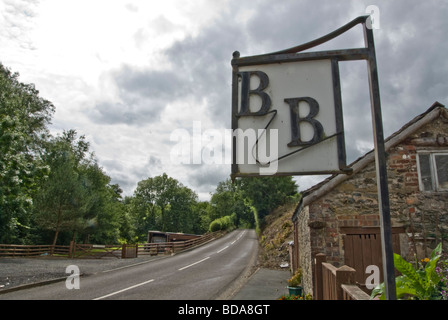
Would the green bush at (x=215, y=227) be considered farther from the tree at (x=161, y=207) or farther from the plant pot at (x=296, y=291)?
the plant pot at (x=296, y=291)

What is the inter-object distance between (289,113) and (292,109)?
1.3 inches

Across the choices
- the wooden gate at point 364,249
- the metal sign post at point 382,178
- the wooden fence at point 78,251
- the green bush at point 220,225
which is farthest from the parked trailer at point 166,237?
the metal sign post at point 382,178

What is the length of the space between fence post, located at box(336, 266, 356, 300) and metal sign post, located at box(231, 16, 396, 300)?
7.76ft

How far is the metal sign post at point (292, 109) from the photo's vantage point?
1.90 meters

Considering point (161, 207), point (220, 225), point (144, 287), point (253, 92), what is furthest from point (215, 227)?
point (253, 92)

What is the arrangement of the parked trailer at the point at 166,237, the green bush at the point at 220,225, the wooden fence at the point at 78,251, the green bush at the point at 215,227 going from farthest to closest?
the green bush at the point at 220,225 → the green bush at the point at 215,227 → the parked trailer at the point at 166,237 → the wooden fence at the point at 78,251

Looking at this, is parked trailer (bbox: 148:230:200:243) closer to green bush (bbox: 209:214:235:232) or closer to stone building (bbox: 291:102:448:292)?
green bush (bbox: 209:214:235:232)

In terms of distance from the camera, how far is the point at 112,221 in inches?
1486

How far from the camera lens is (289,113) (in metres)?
1.96

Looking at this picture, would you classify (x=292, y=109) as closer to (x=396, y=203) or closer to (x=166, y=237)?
(x=396, y=203)

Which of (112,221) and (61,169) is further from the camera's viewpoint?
(112,221)
